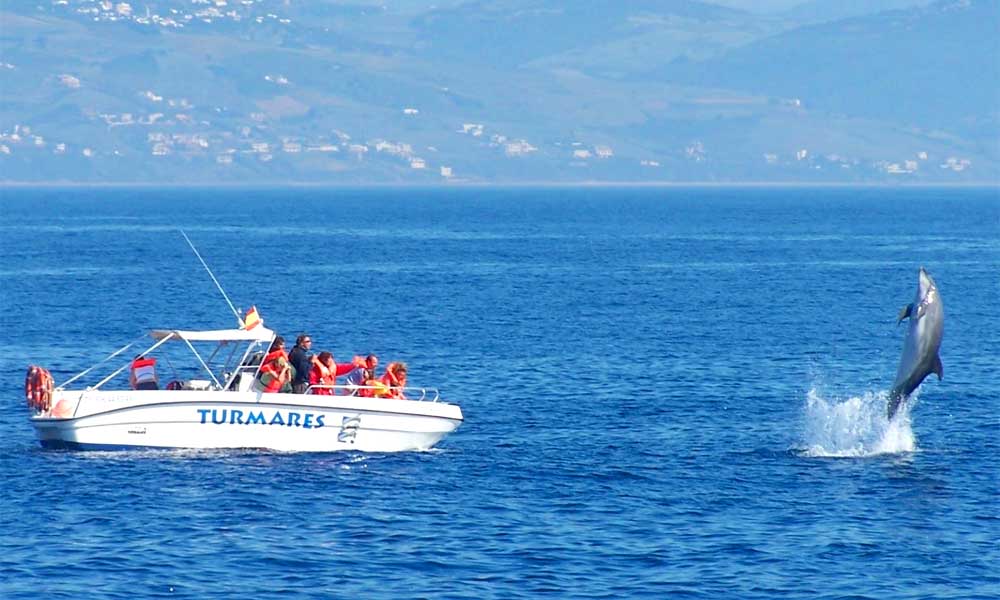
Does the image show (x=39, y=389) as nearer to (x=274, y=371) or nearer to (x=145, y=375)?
(x=145, y=375)

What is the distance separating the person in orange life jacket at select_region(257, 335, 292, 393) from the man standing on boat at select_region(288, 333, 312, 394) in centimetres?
34

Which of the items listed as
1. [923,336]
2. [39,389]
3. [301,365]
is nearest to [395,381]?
[301,365]

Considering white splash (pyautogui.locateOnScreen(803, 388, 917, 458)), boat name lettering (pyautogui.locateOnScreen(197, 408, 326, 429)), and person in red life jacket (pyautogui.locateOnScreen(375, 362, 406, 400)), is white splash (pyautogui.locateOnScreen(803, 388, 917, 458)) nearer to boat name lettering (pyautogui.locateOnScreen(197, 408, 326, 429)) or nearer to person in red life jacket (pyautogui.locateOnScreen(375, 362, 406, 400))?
person in red life jacket (pyautogui.locateOnScreen(375, 362, 406, 400))

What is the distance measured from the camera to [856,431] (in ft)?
142

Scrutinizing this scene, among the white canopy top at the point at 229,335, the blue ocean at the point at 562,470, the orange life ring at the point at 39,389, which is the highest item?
the white canopy top at the point at 229,335

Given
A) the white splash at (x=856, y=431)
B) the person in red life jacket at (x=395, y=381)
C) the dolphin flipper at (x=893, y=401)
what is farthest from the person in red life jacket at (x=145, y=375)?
the dolphin flipper at (x=893, y=401)

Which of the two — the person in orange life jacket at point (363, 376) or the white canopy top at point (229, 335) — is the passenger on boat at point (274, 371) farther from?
the person in orange life jacket at point (363, 376)

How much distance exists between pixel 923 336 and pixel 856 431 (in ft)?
20.1

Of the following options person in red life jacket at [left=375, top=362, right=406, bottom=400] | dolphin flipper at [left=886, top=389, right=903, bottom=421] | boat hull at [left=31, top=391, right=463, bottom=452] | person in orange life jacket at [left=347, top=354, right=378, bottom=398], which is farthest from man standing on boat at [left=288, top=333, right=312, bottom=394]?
dolphin flipper at [left=886, top=389, right=903, bottom=421]

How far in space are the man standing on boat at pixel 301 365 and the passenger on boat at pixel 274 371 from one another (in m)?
0.31

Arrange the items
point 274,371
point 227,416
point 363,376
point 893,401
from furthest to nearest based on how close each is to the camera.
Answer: point 363,376, point 274,371, point 227,416, point 893,401

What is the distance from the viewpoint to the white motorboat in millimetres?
39062

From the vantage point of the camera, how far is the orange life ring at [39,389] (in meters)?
38.8

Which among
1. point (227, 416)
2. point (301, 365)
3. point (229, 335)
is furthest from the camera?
point (229, 335)
